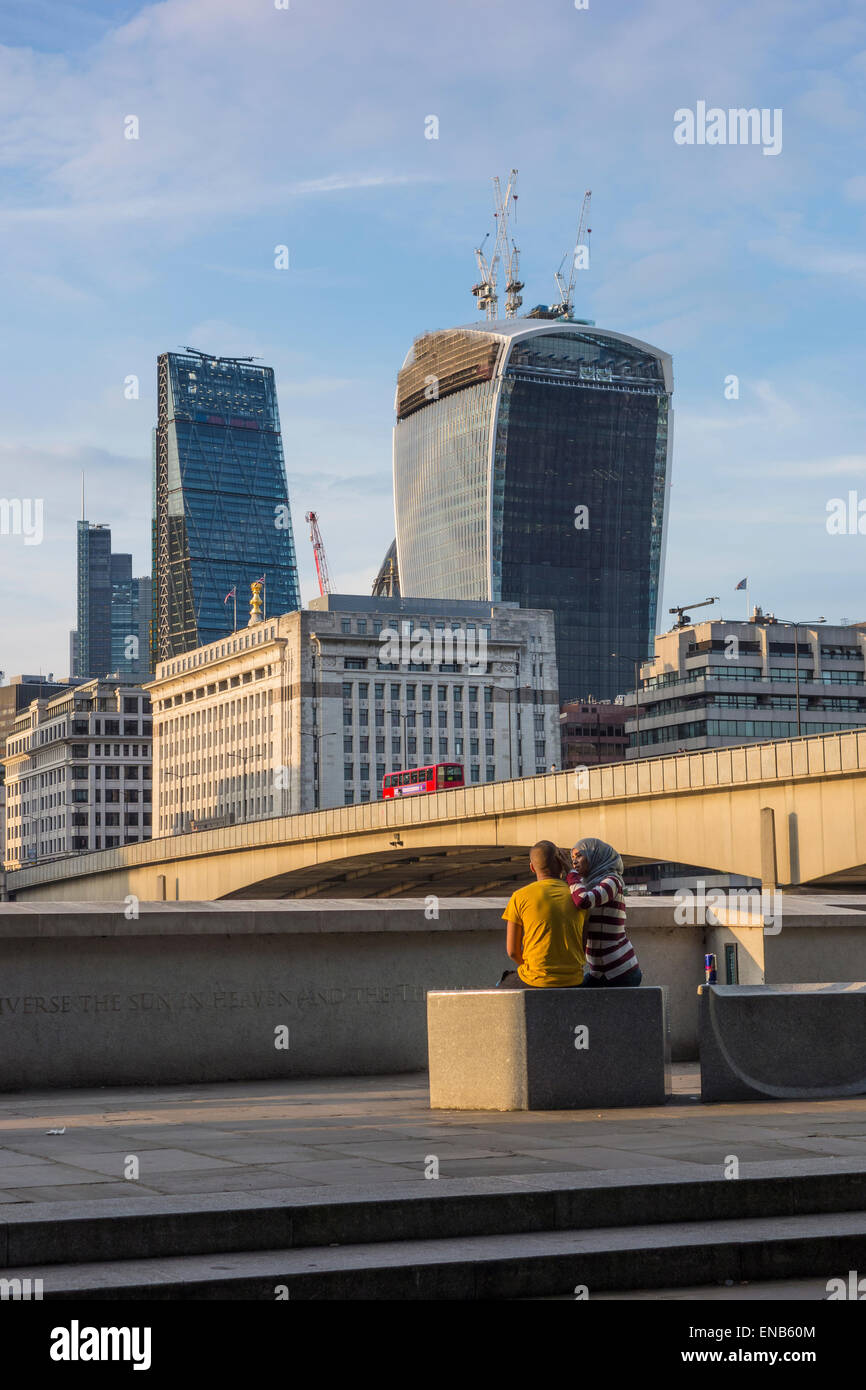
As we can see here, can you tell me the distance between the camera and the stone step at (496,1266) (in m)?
6.55

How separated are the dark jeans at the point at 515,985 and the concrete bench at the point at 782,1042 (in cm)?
101

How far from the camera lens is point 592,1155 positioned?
8938 millimetres

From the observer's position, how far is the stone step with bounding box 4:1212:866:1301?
6.55m

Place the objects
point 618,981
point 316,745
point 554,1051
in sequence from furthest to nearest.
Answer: point 316,745
point 618,981
point 554,1051

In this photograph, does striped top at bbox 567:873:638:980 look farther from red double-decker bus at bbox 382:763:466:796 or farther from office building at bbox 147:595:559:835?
office building at bbox 147:595:559:835

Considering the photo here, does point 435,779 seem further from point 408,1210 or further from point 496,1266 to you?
point 496,1266

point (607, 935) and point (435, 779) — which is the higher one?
point (435, 779)

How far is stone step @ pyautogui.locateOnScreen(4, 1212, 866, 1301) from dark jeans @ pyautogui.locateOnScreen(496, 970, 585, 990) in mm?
3619

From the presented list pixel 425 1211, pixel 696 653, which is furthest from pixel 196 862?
pixel 425 1211

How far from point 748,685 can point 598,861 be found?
135 metres

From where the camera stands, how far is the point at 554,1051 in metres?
11.3

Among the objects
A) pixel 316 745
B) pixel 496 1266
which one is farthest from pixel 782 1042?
pixel 316 745

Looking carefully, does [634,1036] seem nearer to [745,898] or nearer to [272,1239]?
[272,1239]

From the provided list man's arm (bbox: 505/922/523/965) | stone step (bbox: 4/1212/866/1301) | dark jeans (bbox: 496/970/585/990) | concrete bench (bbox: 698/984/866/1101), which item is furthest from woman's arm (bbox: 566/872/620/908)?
stone step (bbox: 4/1212/866/1301)
